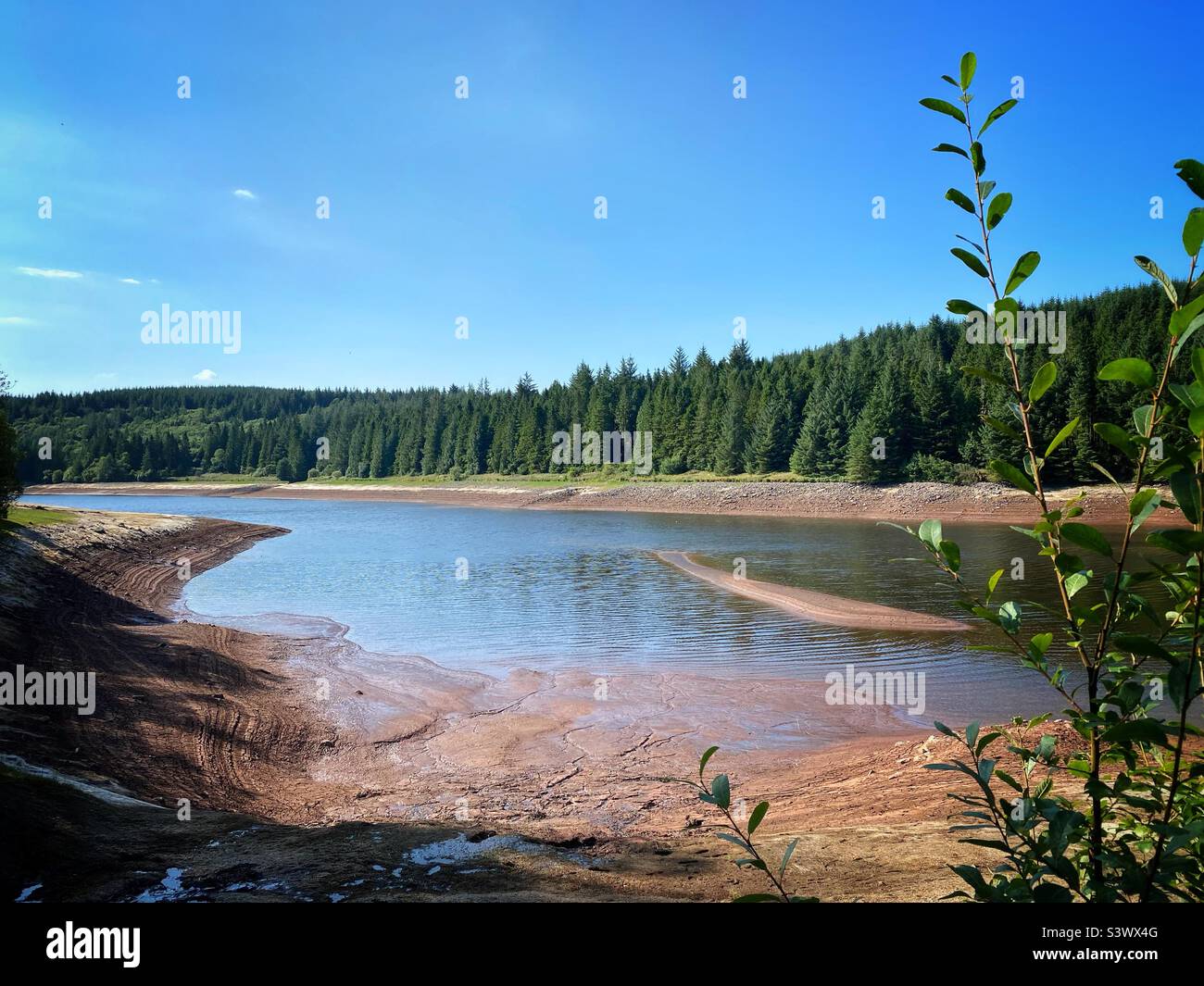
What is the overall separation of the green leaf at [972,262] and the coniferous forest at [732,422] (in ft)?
80.7

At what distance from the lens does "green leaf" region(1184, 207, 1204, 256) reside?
146cm

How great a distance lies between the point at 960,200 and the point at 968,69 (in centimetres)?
34

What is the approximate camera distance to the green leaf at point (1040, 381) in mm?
1706

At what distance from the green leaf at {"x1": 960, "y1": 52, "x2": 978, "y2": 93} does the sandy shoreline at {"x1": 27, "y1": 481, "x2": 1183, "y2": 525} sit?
42.5 metres

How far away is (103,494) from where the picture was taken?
114000 millimetres

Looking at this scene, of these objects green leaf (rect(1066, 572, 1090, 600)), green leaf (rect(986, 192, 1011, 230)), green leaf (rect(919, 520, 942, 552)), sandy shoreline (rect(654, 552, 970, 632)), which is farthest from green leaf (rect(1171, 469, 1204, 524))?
sandy shoreline (rect(654, 552, 970, 632))

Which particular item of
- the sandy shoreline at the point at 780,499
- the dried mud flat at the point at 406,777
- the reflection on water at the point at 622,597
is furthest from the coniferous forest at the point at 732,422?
the dried mud flat at the point at 406,777

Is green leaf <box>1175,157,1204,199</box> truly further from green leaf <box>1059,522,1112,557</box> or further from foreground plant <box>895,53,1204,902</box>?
green leaf <box>1059,522,1112,557</box>

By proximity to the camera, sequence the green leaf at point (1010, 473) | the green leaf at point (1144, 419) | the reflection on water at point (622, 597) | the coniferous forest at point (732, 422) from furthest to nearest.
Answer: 1. the coniferous forest at point (732, 422)
2. the reflection on water at point (622, 597)
3. the green leaf at point (1010, 473)
4. the green leaf at point (1144, 419)

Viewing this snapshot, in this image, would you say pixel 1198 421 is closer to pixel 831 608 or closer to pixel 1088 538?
pixel 1088 538

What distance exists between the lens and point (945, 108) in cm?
192

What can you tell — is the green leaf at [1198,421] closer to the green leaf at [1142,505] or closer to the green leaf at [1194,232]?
the green leaf at [1142,505]
